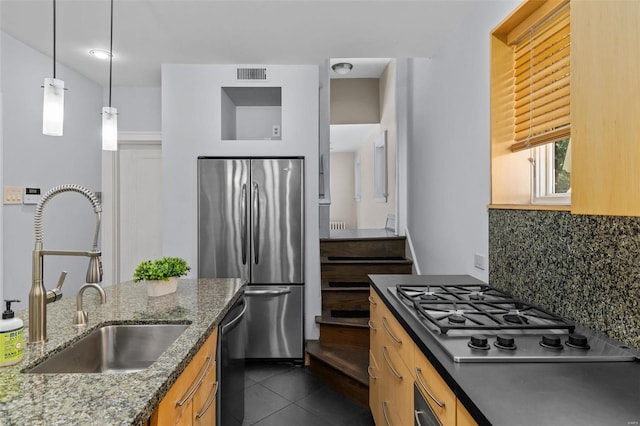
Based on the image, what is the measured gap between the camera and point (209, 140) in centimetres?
360

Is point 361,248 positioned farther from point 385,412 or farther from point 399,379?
point 399,379

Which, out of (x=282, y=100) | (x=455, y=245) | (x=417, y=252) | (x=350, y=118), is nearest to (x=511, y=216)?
(x=455, y=245)

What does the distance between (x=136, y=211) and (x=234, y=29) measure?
2.38 m

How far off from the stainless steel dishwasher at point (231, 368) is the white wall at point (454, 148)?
4.55ft

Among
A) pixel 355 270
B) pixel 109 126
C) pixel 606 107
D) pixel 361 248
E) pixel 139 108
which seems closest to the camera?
pixel 606 107

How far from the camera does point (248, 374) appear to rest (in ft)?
10.6

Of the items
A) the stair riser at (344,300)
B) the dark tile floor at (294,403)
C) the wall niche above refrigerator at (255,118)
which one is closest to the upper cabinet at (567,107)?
the dark tile floor at (294,403)

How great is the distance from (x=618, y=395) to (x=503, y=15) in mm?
1812

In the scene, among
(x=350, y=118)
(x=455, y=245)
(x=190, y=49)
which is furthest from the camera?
(x=350, y=118)

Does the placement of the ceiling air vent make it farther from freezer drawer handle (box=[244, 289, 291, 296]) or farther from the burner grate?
the burner grate

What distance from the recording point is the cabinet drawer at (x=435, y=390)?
1.01 m

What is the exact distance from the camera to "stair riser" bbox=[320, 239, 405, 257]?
4.00 meters

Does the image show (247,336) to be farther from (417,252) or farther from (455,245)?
(455,245)

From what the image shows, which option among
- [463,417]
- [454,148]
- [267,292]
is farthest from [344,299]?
[463,417]
